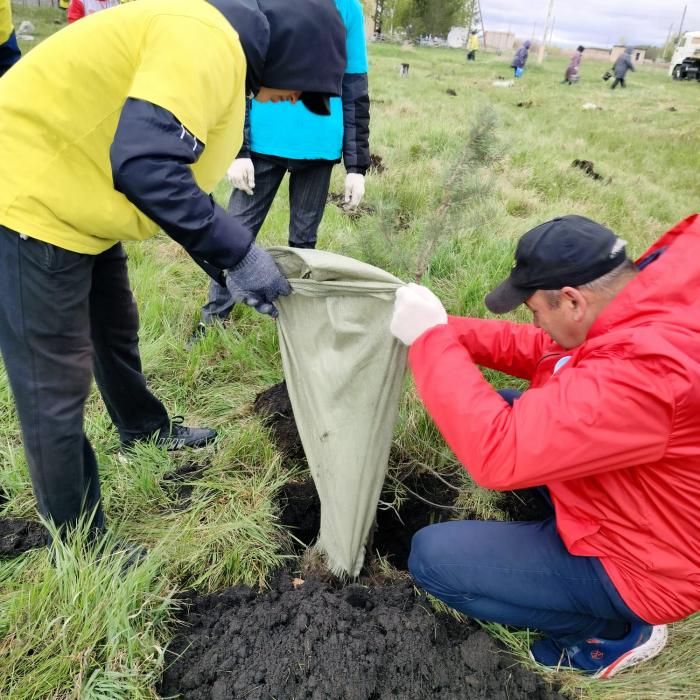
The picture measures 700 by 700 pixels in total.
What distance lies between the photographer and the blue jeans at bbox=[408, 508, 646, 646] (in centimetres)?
133

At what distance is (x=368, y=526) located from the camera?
5.23ft

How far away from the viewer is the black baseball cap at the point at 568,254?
122cm

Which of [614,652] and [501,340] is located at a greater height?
[501,340]

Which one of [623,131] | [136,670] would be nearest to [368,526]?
[136,670]

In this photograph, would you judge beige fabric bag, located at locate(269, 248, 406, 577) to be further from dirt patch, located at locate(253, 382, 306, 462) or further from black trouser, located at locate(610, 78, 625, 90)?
black trouser, located at locate(610, 78, 625, 90)

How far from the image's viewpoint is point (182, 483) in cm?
189

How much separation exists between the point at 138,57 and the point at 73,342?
0.67 meters

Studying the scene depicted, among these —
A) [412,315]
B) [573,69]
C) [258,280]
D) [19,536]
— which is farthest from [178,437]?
[573,69]

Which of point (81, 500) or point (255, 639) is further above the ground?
point (81, 500)

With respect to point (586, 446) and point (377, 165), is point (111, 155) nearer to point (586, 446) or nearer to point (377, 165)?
point (586, 446)

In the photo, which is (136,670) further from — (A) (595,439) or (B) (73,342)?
(A) (595,439)

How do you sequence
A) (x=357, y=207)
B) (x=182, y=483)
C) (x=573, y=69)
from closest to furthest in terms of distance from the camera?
(x=182, y=483), (x=357, y=207), (x=573, y=69)

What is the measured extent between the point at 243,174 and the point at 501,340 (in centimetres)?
134

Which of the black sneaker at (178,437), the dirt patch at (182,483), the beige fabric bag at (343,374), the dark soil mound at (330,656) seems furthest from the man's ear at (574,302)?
the black sneaker at (178,437)
